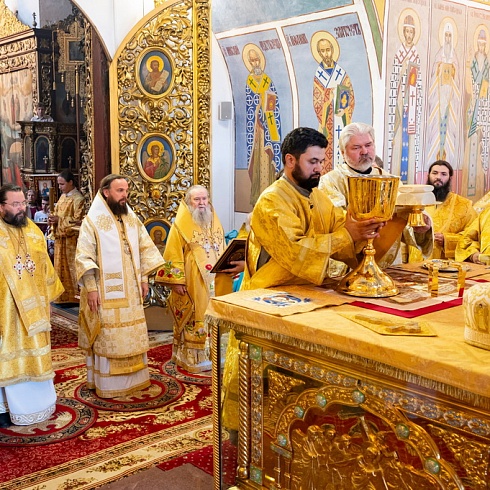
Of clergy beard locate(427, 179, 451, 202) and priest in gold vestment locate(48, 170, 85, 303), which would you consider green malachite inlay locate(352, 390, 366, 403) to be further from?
priest in gold vestment locate(48, 170, 85, 303)

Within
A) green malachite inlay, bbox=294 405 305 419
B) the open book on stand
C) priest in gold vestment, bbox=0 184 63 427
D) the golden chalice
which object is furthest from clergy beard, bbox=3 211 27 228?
green malachite inlay, bbox=294 405 305 419

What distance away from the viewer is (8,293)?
455 centimetres

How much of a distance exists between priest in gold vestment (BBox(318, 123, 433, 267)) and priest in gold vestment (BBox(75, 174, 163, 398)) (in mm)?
1999

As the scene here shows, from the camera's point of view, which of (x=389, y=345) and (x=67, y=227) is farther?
(x=67, y=227)

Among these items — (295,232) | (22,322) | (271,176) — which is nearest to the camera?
(295,232)

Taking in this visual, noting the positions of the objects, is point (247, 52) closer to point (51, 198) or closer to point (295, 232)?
point (51, 198)

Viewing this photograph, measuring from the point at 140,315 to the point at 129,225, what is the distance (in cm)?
73

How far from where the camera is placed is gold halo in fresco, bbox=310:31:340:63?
5934 mm

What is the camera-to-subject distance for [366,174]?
333 cm

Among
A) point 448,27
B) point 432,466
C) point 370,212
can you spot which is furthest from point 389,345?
point 448,27

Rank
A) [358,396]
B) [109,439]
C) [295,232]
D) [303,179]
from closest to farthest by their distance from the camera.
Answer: [358,396]
[295,232]
[303,179]
[109,439]

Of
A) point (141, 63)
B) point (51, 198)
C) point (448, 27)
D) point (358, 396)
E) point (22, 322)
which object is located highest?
point (448, 27)

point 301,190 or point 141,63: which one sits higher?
point 141,63

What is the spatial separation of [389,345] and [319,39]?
4.54 m
